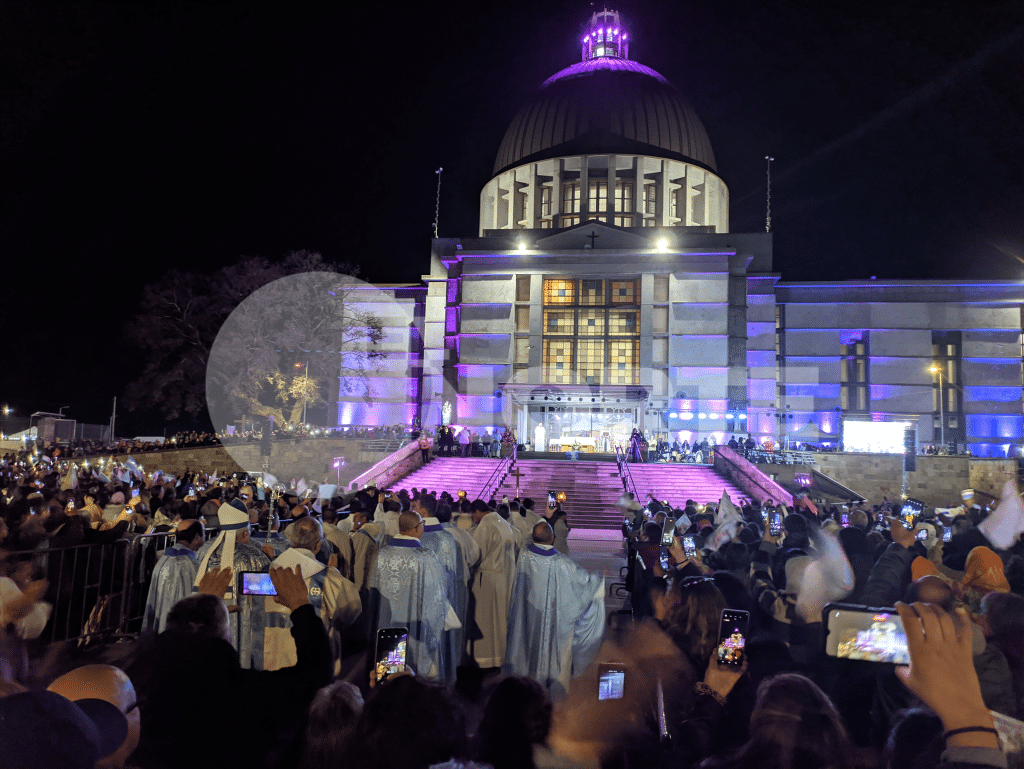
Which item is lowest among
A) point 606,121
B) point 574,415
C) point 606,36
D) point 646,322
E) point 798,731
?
point 798,731

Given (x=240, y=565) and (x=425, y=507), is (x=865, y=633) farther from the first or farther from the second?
(x=425, y=507)

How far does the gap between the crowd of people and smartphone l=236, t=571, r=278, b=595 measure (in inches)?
0.5

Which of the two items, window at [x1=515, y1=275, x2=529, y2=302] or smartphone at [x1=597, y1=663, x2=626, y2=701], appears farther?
window at [x1=515, y1=275, x2=529, y2=302]

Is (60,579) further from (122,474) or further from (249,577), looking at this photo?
(122,474)

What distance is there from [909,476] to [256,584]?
3373cm

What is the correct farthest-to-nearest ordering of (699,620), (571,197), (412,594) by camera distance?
1. (571,197)
2. (412,594)
3. (699,620)

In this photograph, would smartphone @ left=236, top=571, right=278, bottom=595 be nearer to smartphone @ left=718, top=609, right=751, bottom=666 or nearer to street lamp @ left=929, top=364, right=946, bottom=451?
smartphone @ left=718, top=609, right=751, bottom=666

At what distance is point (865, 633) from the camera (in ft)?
9.07

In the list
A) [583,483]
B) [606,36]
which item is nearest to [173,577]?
[583,483]

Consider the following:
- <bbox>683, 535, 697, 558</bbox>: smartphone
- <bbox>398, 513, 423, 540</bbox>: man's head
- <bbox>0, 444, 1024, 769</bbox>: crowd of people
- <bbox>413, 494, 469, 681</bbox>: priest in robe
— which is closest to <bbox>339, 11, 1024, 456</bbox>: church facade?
<bbox>683, 535, 697, 558</bbox>: smartphone

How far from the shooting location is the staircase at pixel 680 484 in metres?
24.3

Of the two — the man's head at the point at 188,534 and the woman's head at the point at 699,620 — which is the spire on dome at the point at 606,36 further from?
the woman's head at the point at 699,620

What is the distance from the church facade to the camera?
128 ft

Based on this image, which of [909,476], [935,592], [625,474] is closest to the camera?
[935,592]
